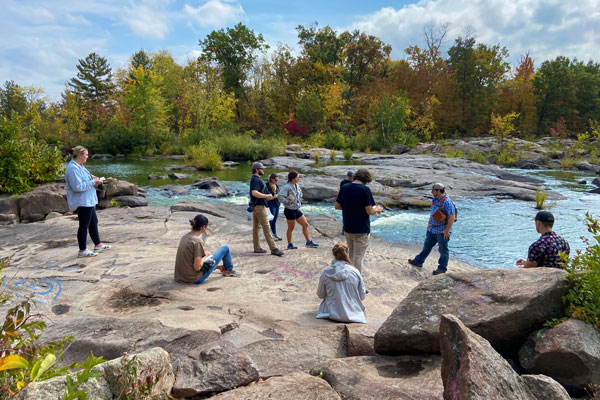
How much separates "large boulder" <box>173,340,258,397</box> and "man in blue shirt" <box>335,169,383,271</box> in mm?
3213

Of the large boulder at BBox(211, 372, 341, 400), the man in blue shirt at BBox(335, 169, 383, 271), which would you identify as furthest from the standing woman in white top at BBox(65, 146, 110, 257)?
the large boulder at BBox(211, 372, 341, 400)

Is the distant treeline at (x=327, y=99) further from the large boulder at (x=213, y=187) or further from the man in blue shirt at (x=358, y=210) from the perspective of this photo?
the man in blue shirt at (x=358, y=210)

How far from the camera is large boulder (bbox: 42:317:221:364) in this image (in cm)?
322

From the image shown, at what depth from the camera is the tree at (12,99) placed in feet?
150

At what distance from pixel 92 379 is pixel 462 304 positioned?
3.18m

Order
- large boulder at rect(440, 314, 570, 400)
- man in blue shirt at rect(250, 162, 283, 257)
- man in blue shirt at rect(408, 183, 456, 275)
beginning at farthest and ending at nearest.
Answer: man in blue shirt at rect(250, 162, 283, 257) < man in blue shirt at rect(408, 183, 456, 275) < large boulder at rect(440, 314, 570, 400)

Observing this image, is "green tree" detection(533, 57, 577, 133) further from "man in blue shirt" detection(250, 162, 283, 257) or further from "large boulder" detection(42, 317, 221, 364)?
"large boulder" detection(42, 317, 221, 364)

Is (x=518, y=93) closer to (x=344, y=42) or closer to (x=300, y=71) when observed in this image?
(x=344, y=42)

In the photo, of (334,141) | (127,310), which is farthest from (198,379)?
(334,141)

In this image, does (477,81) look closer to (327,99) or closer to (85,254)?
(327,99)

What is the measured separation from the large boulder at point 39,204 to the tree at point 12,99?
1664 inches

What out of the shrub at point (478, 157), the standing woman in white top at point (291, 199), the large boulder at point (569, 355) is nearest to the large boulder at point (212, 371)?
the large boulder at point (569, 355)

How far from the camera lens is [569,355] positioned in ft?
9.77

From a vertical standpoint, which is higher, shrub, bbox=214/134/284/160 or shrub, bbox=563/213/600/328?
shrub, bbox=214/134/284/160
